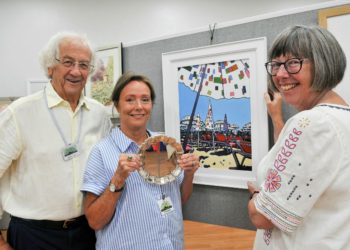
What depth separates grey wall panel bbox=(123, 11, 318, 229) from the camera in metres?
1.29

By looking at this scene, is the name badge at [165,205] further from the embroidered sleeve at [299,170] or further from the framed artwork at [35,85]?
the framed artwork at [35,85]

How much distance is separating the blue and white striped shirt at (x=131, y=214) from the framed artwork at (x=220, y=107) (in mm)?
425

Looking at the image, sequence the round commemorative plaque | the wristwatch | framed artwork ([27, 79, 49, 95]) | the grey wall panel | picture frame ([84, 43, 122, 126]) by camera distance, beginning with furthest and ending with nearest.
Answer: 1. framed artwork ([27, 79, 49, 95])
2. picture frame ([84, 43, 122, 126])
3. the grey wall panel
4. the round commemorative plaque
5. the wristwatch

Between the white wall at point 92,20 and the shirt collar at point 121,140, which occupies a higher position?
the white wall at point 92,20

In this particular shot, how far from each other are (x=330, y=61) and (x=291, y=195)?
32 cm

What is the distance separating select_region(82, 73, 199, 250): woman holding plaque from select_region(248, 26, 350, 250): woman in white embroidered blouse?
1.38 feet

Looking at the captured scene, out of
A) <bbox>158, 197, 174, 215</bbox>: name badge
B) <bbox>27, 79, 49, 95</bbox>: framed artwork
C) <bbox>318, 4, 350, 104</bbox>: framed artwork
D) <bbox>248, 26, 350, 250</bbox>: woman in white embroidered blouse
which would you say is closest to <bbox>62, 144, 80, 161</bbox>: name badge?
<bbox>158, 197, 174, 215</bbox>: name badge

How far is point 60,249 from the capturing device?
1.12m

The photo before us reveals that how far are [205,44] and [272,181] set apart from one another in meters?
0.91

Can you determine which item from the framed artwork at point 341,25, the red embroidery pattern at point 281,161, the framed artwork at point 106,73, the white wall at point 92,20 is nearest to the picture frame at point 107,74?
the framed artwork at point 106,73

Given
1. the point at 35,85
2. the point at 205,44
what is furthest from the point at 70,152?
the point at 35,85

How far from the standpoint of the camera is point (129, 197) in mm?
1069

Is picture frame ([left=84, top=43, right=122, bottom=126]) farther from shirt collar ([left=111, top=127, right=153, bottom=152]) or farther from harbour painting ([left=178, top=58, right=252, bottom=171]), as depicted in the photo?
shirt collar ([left=111, top=127, right=153, bottom=152])

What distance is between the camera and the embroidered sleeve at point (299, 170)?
644mm
